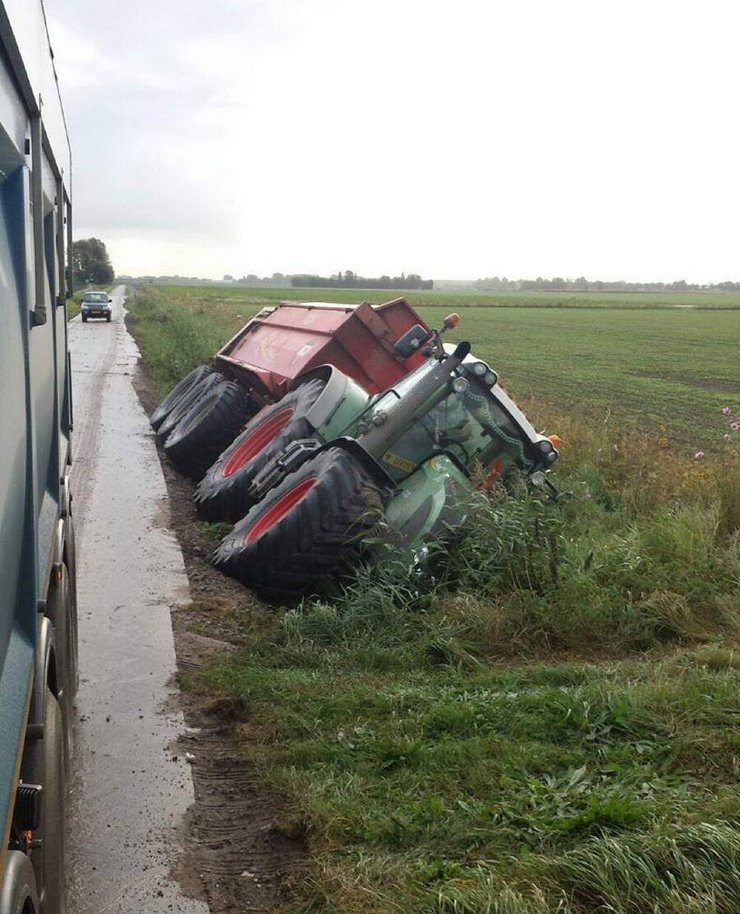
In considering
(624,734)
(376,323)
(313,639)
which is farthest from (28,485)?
(376,323)

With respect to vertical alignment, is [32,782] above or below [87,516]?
above

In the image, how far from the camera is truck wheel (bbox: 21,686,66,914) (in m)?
2.35

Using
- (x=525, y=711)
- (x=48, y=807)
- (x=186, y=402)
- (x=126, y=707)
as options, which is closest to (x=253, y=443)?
(x=186, y=402)

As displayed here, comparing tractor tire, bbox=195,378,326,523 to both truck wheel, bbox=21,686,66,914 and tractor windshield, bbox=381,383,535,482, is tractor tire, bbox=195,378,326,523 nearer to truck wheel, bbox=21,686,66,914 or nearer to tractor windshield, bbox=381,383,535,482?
tractor windshield, bbox=381,383,535,482

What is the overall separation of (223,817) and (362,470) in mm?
2796

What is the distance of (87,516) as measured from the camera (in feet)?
27.8

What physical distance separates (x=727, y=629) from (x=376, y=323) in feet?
16.8

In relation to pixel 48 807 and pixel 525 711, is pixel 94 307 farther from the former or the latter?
pixel 48 807

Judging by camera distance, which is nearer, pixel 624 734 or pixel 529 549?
pixel 624 734

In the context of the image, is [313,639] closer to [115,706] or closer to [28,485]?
[115,706]

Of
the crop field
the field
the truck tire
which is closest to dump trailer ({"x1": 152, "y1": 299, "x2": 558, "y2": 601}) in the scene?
the field

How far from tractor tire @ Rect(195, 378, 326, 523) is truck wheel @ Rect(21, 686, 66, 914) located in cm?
517

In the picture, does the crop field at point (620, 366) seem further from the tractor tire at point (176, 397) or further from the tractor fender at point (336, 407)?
the tractor tire at point (176, 397)

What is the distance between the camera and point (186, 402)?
1224 centimetres
